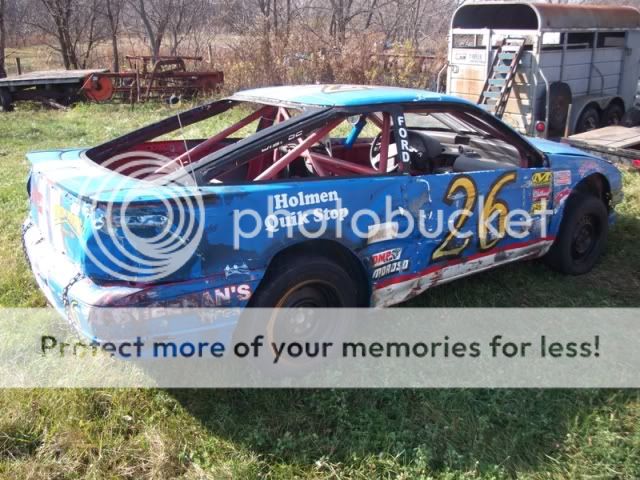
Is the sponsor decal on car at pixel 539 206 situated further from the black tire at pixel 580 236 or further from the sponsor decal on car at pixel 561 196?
the black tire at pixel 580 236

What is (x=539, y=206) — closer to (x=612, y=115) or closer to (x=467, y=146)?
(x=467, y=146)

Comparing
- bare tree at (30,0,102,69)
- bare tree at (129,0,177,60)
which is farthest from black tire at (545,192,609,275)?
bare tree at (30,0,102,69)

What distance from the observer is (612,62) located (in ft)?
34.6

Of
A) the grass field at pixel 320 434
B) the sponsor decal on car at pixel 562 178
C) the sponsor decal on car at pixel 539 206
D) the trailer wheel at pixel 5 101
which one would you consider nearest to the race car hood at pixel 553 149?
the sponsor decal on car at pixel 562 178

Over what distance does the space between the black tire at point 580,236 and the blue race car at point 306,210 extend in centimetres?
1

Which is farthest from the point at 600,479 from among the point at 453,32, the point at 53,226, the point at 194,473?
the point at 453,32

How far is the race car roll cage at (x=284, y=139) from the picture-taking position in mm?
3064

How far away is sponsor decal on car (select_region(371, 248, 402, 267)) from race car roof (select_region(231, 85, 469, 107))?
0.87 meters

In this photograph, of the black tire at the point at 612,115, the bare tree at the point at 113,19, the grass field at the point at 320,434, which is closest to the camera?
the grass field at the point at 320,434

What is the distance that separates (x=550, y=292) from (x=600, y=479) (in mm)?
2016

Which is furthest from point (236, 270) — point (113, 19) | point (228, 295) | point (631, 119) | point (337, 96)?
point (113, 19)

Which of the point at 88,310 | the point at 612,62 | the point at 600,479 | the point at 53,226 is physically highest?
the point at 612,62

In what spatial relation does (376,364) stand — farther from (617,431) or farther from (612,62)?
(612,62)

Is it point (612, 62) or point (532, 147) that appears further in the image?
point (612, 62)
